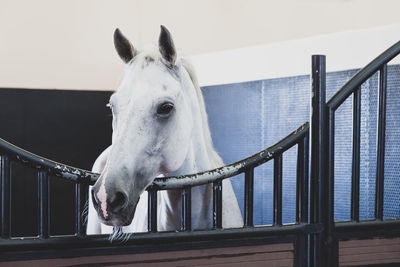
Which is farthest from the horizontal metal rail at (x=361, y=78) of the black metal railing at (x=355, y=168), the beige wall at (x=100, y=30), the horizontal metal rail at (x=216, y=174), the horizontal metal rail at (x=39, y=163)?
the beige wall at (x=100, y=30)

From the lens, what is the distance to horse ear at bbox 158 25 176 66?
92 cm

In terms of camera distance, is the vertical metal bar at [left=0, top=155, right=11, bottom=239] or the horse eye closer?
the vertical metal bar at [left=0, top=155, right=11, bottom=239]

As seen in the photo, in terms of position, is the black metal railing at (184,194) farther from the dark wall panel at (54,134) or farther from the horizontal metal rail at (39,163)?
the dark wall panel at (54,134)

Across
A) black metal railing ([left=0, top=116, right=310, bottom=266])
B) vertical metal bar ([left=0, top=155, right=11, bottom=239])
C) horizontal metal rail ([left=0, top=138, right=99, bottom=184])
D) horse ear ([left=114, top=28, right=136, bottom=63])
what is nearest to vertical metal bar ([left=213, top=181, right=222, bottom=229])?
black metal railing ([left=0, top=116, right=310, bottom=266])

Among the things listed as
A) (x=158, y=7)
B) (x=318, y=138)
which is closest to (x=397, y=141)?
(x=318, y=138)

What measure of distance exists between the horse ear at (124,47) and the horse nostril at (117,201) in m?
0.39

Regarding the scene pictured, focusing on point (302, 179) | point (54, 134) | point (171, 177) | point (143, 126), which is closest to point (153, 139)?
point (143, 126)

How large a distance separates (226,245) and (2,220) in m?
0.34

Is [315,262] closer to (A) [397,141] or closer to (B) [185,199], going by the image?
(B) [185,199]

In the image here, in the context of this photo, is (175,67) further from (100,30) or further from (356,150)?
(100,30)

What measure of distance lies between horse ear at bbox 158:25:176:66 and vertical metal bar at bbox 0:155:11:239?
0.42 m

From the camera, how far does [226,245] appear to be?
73 cm

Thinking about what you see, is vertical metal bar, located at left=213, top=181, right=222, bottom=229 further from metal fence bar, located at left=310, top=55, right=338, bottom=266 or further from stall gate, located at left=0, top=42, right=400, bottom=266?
metal fence bar, located at left=310, top=55, right=338, bottom=266

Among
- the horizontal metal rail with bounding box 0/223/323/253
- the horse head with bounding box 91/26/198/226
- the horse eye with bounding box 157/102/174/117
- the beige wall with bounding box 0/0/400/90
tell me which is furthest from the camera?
the beige wall with bounding box 0/0/400/90
